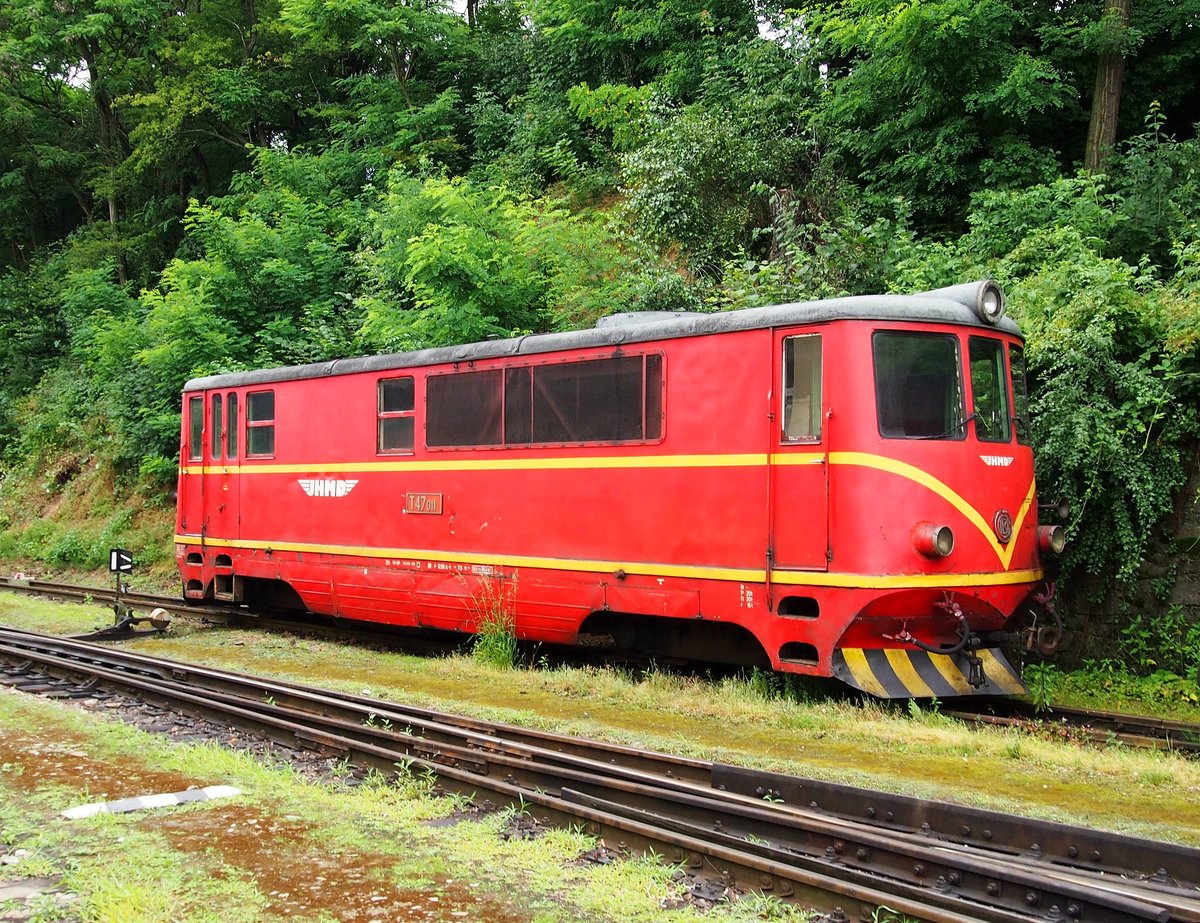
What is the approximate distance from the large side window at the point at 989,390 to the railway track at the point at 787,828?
384 centimetres

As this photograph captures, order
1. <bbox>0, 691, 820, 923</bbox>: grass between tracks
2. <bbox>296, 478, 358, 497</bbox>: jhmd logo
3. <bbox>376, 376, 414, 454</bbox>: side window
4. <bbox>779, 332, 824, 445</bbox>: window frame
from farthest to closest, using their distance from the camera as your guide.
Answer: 1. <bbox>296, 478, 358, 497</bbox>: jhmd logo
2. <bbox>376, 376, 414, 454</bbox>: side window
3. <bbox>779, 332, 824, 445</bbox>: window frame
4. <bbox>0, 691, 820, 923</bbox>: grass between tracks

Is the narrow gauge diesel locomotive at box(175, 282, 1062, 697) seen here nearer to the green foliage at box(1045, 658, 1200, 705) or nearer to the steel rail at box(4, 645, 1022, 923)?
the green foliage at box(1045, 658, 1200, 705)

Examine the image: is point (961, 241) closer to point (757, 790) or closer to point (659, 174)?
point (659, 174)

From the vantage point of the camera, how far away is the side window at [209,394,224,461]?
13.8 meters

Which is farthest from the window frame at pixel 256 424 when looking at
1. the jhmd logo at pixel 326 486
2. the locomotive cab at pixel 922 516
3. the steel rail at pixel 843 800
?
the locomotive cab at pixel 922 516

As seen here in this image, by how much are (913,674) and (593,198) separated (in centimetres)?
1702

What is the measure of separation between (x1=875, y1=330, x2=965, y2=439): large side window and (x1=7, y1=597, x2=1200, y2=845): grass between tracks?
2141 mm

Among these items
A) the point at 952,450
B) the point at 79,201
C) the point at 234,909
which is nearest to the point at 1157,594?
the point at 952,450

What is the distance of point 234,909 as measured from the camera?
4.50 meters

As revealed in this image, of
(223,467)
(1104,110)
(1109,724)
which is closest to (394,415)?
(223,467)

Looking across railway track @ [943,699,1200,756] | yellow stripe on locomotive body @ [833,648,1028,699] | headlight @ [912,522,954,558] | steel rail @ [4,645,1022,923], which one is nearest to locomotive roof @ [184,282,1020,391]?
headlight @ [912,522,954,558]

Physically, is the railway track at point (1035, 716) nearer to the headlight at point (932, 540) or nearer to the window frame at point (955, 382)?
the headlight at point (932, 540)

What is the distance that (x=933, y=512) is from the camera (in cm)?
779

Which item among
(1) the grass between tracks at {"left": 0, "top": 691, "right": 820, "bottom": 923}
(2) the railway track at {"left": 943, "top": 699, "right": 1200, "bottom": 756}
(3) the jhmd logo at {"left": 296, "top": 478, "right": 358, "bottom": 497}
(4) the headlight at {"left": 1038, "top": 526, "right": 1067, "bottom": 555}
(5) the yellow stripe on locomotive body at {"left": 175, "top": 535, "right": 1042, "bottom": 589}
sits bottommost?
(1) the grass between tracks at {"left": 0, "top": 691, "right": 820, "bottom": 923}
